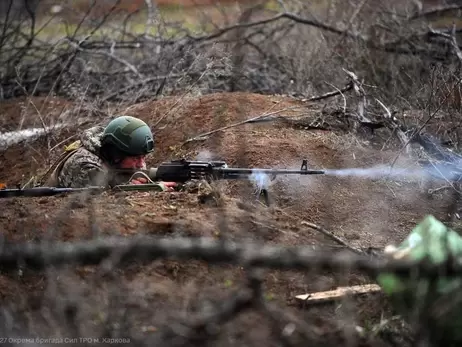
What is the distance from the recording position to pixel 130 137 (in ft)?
21.0

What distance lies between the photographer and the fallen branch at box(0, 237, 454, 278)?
3.62m

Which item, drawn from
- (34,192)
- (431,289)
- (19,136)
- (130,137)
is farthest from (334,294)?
(19,136)

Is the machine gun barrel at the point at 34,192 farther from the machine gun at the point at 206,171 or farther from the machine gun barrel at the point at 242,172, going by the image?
the machine gun barrel at the point at 242,172

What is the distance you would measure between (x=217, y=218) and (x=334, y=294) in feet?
3.66

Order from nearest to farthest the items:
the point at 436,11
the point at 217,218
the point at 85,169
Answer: the point at 217,218 < the point at 85,169 < the point at 436,11

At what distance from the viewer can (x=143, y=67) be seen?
11141 mm

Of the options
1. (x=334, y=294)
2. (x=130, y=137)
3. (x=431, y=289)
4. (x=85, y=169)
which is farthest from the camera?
(x=85, y=169)

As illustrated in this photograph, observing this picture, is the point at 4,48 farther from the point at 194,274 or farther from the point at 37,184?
the point at 194,274

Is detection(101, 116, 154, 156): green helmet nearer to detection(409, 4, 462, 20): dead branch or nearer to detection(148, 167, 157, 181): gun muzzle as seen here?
detection(148, 167, 157, 181): gun muzzle

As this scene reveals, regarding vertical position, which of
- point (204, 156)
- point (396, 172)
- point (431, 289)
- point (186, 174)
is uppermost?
point (431, 289)

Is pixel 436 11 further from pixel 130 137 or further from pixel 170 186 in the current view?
pixel 170 186

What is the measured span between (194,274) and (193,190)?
1477 mm

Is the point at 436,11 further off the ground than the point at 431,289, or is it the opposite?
the point at 431,289

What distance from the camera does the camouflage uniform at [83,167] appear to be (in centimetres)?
650
